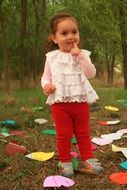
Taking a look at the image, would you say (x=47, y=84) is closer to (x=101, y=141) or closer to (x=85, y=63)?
(x=85, y=63)

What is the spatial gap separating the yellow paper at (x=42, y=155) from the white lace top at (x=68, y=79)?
0.67 metres

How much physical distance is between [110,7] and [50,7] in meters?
11.9

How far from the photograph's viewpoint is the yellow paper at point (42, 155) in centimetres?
424

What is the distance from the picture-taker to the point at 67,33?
Answer: 390 cm

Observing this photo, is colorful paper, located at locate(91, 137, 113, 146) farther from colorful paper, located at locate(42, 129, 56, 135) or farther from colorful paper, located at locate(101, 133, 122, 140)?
colorful paper, located at locate(42, 129, 56, 135)

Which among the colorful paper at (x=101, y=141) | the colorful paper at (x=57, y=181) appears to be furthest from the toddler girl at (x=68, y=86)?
the colorful paper at (x=101, y=141)

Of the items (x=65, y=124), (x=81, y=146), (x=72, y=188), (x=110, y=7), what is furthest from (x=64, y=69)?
(x=110, y=7)

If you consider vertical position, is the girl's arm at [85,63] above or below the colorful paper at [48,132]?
above

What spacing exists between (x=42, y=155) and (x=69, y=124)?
62cm

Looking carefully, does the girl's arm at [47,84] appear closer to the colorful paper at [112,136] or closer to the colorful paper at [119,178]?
the colorful paper at [119,178]

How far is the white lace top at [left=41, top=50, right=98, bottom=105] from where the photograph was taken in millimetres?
3832

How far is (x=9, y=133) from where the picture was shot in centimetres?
548

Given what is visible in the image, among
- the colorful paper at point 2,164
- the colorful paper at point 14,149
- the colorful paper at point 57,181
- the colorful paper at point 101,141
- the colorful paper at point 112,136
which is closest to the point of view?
the colorful paper at point 57,181

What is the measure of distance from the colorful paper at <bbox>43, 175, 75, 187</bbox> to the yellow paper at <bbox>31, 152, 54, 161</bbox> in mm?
544
